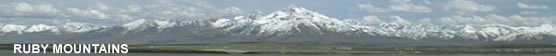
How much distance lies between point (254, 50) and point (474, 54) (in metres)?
32.1

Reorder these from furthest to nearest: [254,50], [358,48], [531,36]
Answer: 1. [531,36]
2. [358,48]
3. [254,50]

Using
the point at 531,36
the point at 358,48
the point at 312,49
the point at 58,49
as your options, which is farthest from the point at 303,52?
the point at 531,36

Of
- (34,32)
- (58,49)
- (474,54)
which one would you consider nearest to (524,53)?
(474,54)

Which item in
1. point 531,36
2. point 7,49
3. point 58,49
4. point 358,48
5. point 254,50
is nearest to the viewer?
point 7,49

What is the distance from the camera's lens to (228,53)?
126688mm

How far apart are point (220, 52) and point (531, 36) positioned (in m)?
79.7

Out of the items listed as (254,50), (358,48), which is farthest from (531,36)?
(254,50)

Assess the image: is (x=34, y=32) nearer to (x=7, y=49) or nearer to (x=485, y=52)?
(x=7, y=49)

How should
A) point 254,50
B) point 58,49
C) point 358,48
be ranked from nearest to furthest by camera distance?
point 58,49 < point 254,50 < point 358,48

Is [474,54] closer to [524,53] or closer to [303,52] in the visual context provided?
[524,53]

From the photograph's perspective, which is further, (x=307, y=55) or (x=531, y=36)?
(x=531, y=36)

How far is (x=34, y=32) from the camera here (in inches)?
7441

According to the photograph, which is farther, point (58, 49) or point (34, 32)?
point (34, 32)

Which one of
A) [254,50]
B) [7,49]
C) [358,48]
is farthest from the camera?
[358,48]
